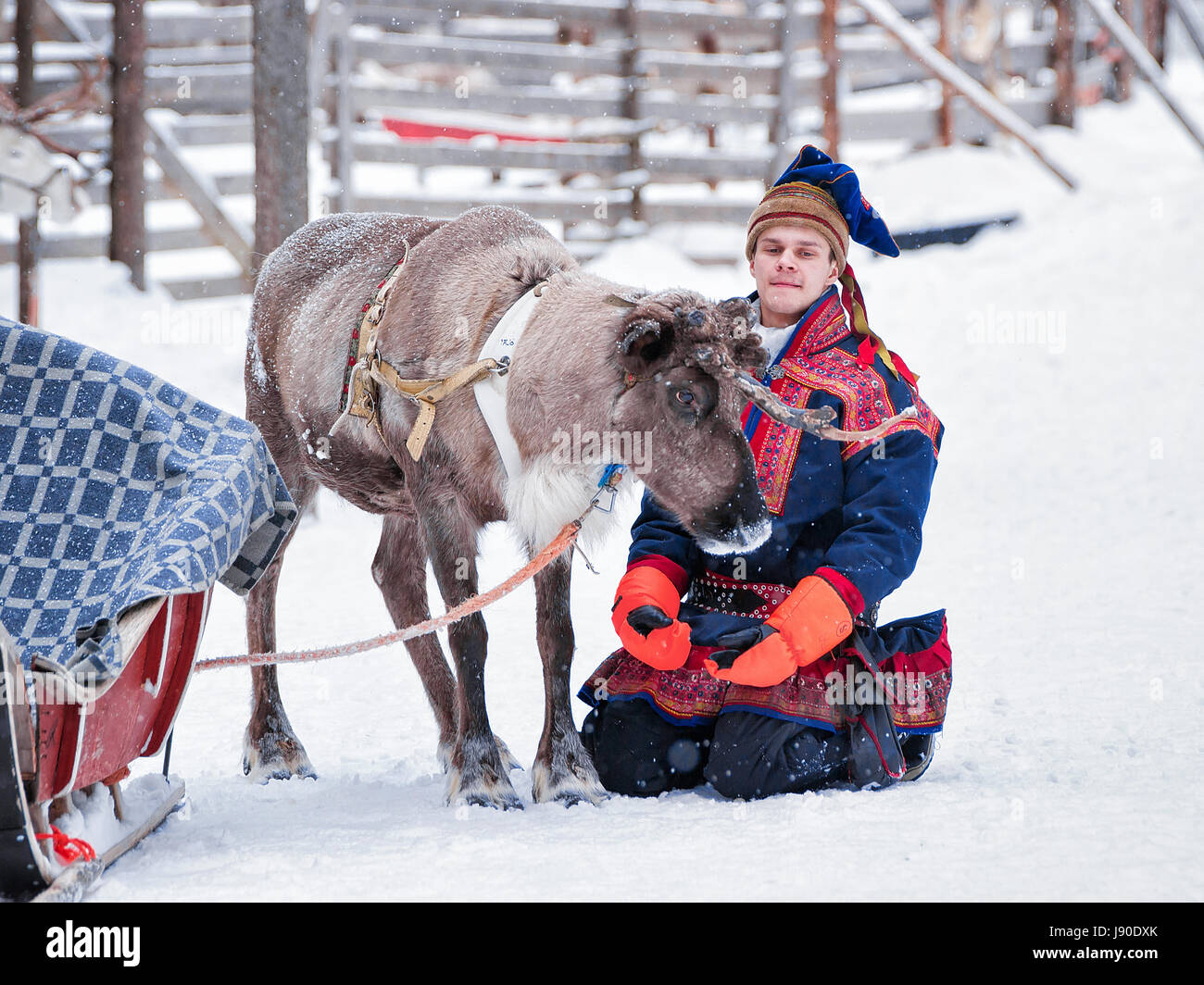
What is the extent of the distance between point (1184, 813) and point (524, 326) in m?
1.94

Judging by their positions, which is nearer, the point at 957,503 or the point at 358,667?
the point at 358,667

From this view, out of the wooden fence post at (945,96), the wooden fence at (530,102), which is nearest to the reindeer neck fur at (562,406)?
the wooden fence at (530,102)

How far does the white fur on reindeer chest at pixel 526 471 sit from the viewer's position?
3.25m

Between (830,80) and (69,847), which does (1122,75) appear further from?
(69,847)

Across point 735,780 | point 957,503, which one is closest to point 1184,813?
point 735,780

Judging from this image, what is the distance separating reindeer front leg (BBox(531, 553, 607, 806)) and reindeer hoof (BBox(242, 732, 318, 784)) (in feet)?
2.68

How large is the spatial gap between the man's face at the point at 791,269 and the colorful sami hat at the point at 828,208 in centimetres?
2

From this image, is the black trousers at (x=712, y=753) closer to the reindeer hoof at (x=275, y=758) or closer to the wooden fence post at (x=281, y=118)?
the reindeer hoof at (x=275, y=758)

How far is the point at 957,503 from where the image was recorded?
728 cm

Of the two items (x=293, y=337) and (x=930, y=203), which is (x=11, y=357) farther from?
(x=930, y=203)

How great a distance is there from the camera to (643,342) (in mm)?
3016

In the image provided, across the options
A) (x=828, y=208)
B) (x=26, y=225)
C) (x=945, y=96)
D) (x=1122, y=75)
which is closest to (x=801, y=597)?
(x=828, y=208)

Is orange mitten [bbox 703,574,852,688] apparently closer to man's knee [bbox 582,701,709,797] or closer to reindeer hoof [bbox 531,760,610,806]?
man's knee [bbox 582,701,709,797]
